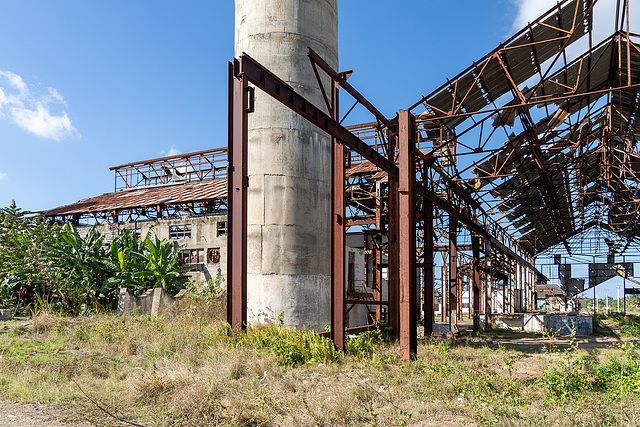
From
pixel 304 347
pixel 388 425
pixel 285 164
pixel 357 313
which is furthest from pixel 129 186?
pixel 388 425

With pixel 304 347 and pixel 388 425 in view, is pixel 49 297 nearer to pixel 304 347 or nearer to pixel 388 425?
pixel 304 347

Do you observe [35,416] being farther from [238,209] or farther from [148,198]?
[148,198]

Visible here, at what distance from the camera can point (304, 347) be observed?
33.2ft

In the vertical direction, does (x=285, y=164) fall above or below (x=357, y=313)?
above

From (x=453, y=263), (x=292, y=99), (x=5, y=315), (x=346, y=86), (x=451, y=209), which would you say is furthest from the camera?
(x=453, y=263)

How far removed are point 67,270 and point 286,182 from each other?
11.2 m

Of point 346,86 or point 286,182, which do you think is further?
point 286,182

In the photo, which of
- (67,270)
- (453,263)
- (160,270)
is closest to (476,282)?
(453,263)

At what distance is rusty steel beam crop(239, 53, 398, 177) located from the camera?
27.4ft

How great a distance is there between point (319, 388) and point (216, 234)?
16.7 meters

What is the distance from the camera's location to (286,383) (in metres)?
7.98

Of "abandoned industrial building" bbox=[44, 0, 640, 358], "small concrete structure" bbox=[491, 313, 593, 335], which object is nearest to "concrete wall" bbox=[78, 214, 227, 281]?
"abandoned industrial building" bbox=[44, 0, 640, 358]

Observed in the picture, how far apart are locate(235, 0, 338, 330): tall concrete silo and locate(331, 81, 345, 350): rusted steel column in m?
2.69

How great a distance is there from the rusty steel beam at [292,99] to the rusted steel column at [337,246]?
431 millimetres
